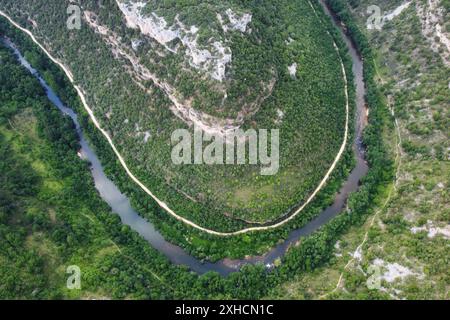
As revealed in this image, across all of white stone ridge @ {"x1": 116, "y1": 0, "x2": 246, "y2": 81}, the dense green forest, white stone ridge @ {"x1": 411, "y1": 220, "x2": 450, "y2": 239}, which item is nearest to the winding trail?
the dense green forest

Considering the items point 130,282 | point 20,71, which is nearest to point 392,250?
point 130,282

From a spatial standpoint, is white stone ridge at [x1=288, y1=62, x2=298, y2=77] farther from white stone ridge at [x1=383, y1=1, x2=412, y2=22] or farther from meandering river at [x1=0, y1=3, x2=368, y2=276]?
white stone ridge at [x1=383, y1=1, x2=412, y2=22]

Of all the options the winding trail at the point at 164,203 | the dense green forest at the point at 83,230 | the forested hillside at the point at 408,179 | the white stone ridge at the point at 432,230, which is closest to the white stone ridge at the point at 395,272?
the forested hillside at the point at 408,179

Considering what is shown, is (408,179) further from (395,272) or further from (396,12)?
(396,12)

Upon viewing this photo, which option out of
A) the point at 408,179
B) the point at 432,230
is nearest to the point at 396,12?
the point at 408,179

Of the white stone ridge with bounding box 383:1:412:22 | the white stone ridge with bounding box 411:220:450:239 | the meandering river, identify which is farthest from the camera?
the white stone ridge with bounding box 383:1:412:22

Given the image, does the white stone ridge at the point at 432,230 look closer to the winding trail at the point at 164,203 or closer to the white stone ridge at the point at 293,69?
the winding trail at the point at 164,203
